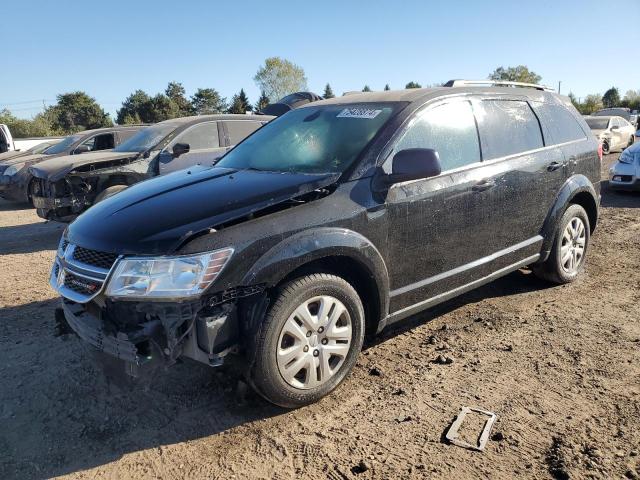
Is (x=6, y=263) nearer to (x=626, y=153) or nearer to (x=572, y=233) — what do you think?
(x=572, y=233)

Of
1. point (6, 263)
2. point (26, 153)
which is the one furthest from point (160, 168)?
point (26, 153)

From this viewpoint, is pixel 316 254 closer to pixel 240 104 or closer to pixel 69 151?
pixel 69 151

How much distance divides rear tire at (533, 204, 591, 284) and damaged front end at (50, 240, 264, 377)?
3.14m

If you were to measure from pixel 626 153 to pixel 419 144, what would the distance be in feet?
27.4

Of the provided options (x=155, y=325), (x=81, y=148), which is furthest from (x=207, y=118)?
(x=155, y=325)

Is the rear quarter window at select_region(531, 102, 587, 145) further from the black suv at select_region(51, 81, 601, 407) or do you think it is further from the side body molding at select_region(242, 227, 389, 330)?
the side body molding at select_region(242, 227, 389, 330)

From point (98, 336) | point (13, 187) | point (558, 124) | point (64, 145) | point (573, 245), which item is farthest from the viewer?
point (64, 145)

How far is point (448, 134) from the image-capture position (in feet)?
12.0

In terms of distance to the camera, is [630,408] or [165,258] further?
[630,408]

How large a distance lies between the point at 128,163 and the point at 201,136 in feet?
4.08

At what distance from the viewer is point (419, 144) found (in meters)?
3.43

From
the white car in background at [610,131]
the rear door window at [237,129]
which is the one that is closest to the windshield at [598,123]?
the white car in background at [610,131]

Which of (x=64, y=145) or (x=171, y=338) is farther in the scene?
(x=64, y=145)

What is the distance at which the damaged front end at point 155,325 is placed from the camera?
249 centimetres
